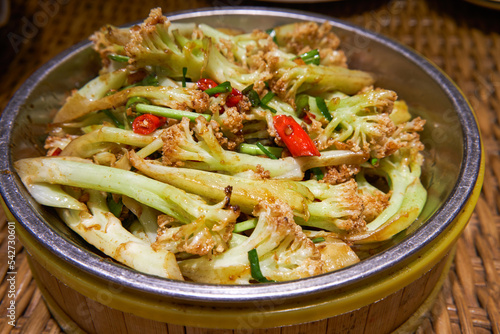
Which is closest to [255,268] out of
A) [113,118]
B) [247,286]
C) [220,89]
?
[247,286]

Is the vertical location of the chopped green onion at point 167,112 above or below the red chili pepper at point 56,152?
above

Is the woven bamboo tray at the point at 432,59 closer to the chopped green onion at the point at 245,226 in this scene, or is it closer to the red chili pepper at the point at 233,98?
the chopped green onion at the point at 245,226

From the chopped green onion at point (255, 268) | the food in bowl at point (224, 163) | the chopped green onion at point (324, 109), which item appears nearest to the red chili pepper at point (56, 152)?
the food in bowl at point (224, 163)

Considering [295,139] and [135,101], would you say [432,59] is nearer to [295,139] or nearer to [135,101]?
[295,139]

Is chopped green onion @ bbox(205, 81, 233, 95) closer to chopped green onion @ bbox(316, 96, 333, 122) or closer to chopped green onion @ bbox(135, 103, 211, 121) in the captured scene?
chopped green onion @ bbox(135, 103, 211, 121)

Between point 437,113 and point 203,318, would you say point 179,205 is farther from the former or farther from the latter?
point 437,113

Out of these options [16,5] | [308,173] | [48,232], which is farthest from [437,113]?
[16,5]

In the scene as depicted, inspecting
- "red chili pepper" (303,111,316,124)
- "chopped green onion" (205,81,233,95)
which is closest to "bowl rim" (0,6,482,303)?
"red chili pepper" (303,111,316,124)
